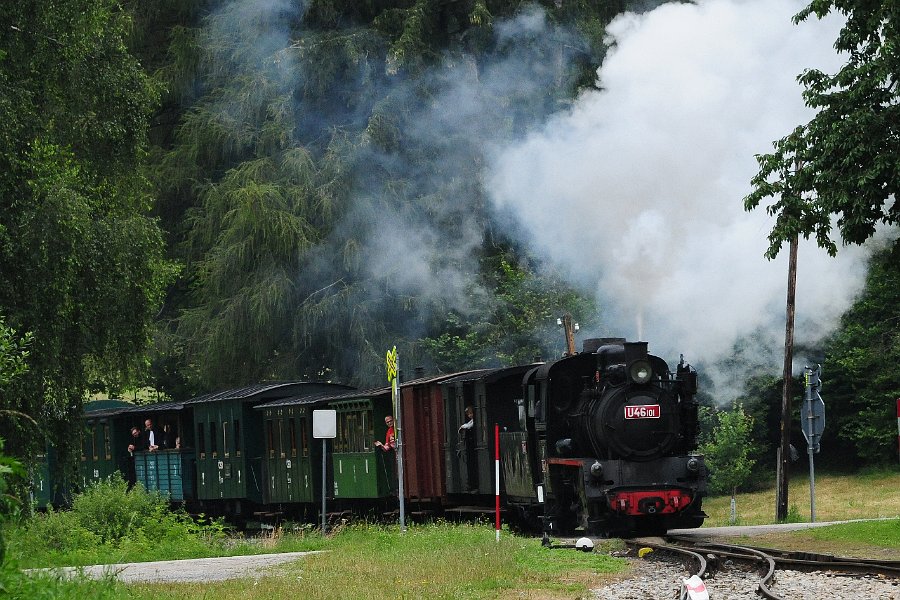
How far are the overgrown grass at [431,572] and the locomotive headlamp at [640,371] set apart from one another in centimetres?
266

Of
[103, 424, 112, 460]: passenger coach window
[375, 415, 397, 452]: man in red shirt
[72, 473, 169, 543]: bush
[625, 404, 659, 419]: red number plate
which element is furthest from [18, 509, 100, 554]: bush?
[103, 424, 112, 460]: passenger coach window

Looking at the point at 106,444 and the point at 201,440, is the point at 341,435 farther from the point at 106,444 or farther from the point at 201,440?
the point at 106,444

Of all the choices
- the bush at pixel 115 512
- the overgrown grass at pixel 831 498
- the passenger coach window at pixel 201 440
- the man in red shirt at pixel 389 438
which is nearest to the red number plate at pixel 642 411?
the man in red shirt at pixel 389 438

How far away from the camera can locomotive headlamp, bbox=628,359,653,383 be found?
18630 millimetres

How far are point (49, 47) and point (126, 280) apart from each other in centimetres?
365

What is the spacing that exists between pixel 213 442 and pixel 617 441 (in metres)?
13.0

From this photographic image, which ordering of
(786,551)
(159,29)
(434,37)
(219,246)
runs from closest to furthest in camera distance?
(786,551), (219,246), (434,37), (159,29)

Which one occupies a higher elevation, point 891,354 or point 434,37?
point 434,37

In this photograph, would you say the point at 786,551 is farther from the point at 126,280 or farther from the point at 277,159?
the point at 277,159

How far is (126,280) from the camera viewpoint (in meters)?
21.2

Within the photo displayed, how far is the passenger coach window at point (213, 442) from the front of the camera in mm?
29281

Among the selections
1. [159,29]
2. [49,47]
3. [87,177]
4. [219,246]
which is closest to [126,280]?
[87,177]

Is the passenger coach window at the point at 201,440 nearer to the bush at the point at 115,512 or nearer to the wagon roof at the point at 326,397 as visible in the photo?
the wagon roof at the point at 326,397

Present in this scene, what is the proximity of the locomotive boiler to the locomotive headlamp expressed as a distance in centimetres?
1
